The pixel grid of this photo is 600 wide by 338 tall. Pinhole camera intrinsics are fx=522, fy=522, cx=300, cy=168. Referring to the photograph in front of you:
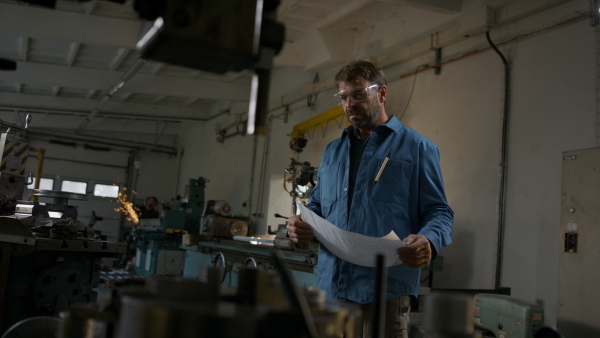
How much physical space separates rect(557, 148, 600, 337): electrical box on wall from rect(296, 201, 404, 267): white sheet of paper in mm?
1665

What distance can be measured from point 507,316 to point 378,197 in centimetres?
159

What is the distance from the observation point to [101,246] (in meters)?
2.82

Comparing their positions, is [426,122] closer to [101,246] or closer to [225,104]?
[101,246]

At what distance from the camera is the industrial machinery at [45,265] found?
99.5 inches

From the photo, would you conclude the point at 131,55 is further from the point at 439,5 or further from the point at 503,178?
the point at 503,178

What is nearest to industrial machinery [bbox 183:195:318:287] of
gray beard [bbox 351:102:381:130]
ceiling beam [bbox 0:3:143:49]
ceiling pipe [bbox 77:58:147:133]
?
gray beard [bbox 351:102:381:130]

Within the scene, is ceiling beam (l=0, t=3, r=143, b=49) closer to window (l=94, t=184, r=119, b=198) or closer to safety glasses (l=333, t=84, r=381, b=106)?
safety glasses (l=333, t=84, r=381, b=106)

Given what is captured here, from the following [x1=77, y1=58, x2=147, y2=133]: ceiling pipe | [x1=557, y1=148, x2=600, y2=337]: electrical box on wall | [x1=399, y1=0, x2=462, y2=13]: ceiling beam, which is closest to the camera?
[x1=557, y1=148, x2=600, y2=337]: electrical box on wall

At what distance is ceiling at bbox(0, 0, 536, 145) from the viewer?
4.66 meters

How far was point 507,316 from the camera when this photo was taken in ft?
8.57

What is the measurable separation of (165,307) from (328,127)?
16.4 feet

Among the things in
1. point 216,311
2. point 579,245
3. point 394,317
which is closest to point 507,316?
Result: point 579,245

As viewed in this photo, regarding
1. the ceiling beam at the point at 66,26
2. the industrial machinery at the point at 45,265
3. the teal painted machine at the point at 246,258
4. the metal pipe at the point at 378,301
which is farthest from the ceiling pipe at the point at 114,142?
the metal pipe at the point at 378,301

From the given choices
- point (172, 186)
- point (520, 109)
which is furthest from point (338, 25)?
point (172, 186)
